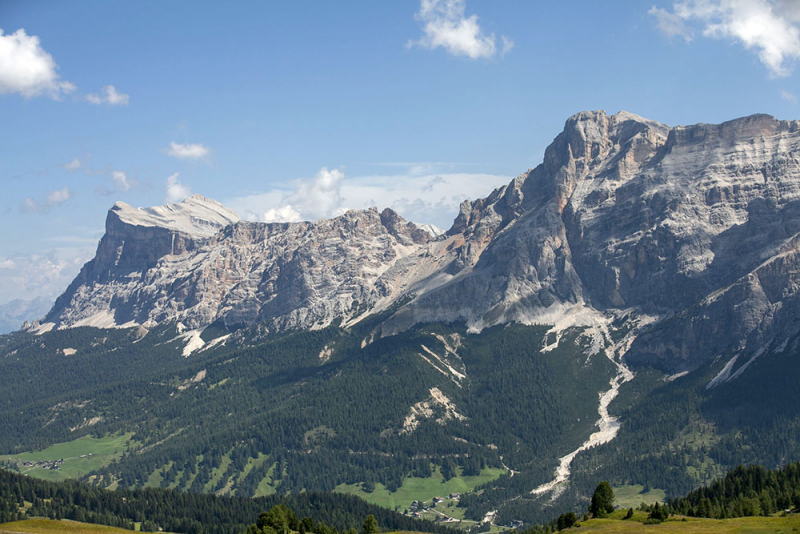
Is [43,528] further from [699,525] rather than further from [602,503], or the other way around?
[699,525]

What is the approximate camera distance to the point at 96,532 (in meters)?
192

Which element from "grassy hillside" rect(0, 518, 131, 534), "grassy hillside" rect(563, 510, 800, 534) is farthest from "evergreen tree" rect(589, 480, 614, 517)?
"grassy hillside" rect(0, 518, 131, 534)

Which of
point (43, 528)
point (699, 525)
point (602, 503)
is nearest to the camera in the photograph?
point (699, 525)

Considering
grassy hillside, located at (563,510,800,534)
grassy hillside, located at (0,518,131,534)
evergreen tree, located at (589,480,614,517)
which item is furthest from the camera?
evergreen tree, located at (589,480,614,517)

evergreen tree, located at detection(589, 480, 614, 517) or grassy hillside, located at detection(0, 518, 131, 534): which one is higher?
grassy hillside, located at detection(0, 518, 131, 534)

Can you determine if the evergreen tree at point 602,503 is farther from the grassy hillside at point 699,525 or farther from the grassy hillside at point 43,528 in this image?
the grassy hillside at point 43,528

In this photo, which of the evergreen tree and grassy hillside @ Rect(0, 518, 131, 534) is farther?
the evergreen tree

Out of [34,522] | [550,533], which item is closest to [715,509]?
[550,533]

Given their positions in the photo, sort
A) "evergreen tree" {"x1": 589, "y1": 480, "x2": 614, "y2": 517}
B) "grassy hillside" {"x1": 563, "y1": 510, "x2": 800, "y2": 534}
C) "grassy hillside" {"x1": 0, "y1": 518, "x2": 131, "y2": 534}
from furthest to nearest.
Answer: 1. "evergreen tree" {"x1": 589, "y1": 480, "x2": 614, "y2": 517}
2. "grassy hillside" {"x1": 0, "y1": 518, "x2": 131, "y2": 534}
3. "grassy hillside" {"x1": 563, "y1": 510, "x2": 800, "y2": 534}

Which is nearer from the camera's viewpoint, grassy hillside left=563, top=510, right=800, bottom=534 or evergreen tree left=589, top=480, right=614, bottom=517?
grassy hillside left=563, top=510, right=800, bottom=534

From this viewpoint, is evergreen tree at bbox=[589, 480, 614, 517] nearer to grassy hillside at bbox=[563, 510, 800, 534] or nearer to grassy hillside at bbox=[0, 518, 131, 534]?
grassy hillside at bbox=[563, 510, 800, 534]

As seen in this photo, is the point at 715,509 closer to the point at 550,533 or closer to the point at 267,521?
the point at 550,533

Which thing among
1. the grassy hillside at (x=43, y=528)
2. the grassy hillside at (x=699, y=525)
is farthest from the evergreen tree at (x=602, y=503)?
the grassy hillside at (x=43, y=528)

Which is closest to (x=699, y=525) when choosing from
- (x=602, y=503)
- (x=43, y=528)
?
(x=602, y=503)
